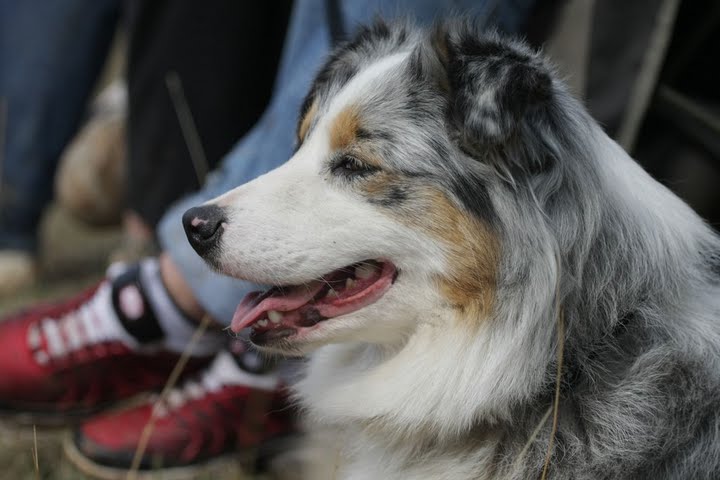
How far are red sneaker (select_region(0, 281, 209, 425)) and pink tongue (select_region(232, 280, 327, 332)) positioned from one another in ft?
3.39

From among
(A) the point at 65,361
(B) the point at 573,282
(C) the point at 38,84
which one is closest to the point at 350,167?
(B) the point at 573,282

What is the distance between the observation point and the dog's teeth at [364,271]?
2.03 m

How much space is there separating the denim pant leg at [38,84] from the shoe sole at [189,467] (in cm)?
168

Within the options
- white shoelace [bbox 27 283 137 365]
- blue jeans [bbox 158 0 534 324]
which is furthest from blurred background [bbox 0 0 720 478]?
white shoelace [bbox 27 283 137 365]

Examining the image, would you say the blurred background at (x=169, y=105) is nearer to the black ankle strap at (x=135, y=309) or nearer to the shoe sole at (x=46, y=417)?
the shoe sole at (x=46, y=417)

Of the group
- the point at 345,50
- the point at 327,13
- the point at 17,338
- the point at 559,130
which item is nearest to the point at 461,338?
the point at 559,130

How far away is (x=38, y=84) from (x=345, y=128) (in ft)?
8.79

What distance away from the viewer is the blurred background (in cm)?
285

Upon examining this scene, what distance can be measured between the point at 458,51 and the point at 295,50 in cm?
103

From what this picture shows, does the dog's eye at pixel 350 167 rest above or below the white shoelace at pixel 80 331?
above

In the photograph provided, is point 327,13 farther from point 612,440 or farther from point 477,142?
point 612,440

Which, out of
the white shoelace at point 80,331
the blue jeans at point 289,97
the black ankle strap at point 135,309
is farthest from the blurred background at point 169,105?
the black ankle strap at point 135,309

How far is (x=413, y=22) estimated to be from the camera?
247 cm

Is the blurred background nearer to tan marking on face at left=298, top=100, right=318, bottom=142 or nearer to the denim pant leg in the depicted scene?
the denim pant leg
